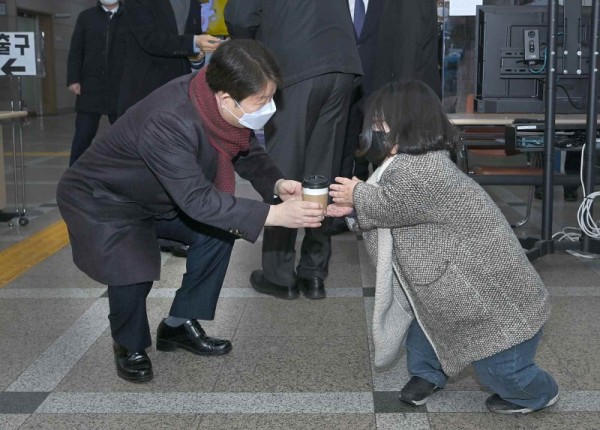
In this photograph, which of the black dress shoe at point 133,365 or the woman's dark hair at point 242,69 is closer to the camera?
the woman's dark hair at point 242,69

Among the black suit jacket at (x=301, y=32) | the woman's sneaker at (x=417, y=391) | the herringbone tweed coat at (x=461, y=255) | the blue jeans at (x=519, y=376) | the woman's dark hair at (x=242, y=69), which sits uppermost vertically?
the black suit jacket at (x=301, y=32)

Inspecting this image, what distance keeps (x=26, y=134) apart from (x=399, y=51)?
1149 centimetres

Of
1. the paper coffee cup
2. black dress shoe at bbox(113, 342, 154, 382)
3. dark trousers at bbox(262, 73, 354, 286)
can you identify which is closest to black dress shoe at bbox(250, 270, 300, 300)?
dark trousers at bbox(262, 73, 354, 286)

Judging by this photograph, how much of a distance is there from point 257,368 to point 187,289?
1.29 ft

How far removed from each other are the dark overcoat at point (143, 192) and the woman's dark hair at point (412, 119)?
1.57 ft

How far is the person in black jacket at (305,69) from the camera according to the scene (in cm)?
375

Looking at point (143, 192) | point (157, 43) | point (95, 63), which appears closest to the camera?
point (143, 192)

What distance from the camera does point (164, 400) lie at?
9.34 feet

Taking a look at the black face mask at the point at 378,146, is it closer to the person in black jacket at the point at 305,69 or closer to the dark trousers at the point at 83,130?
the person in black jacket at the point at 305,69

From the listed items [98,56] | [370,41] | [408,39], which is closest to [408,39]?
[408,39]

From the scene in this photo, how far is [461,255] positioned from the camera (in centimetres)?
250

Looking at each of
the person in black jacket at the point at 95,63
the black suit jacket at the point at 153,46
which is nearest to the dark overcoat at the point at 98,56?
the person in black jacket at the point at 95,63

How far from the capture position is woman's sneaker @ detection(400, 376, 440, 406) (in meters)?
2.73

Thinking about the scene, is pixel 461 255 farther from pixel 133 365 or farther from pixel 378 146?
pixel 133 365
